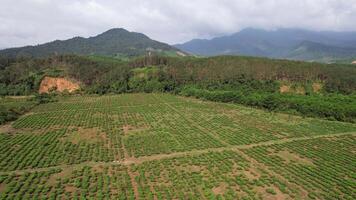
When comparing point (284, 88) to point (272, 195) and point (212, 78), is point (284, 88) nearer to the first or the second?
point (212, 78)

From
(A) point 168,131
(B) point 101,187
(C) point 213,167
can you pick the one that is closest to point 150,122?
(A) point 168,131

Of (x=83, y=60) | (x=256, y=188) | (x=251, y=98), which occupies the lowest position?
(x=256, y=188)

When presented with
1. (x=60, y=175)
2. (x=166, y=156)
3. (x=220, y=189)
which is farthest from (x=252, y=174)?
(x=60, y=175)

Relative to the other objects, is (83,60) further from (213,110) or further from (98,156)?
(98,156)

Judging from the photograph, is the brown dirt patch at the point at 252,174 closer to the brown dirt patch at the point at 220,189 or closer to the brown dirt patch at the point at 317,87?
the brown dirt patch at the point at 220,189

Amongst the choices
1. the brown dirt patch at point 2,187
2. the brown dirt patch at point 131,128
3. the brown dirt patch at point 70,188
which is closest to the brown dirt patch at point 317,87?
the brown dirt patch at point 131,128

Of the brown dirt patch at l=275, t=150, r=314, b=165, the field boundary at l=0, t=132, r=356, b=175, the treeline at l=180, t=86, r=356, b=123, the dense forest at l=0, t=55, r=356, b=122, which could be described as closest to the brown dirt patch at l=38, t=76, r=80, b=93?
the dense forest at l=0, t=55, r=356, b=122
